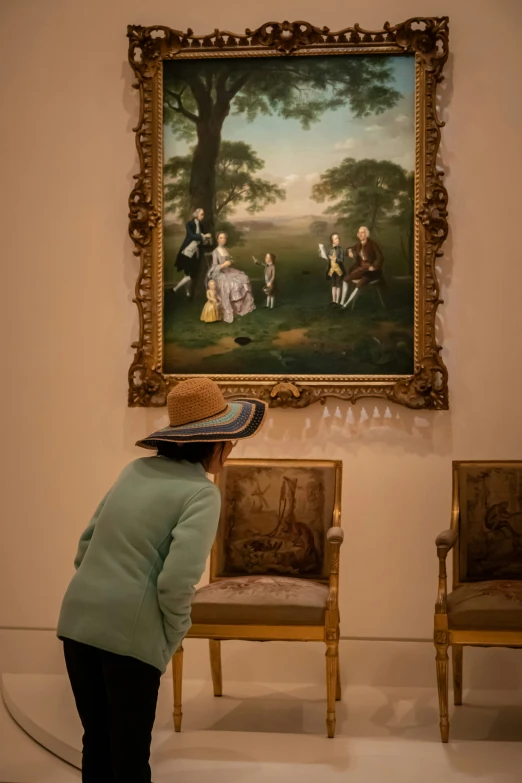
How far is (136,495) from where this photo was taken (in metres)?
2.68

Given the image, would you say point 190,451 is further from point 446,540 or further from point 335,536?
point 446,540

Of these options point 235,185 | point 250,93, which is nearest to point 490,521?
point 235,185

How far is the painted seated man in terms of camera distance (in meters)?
4.98

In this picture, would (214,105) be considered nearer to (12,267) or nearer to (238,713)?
(12,267)

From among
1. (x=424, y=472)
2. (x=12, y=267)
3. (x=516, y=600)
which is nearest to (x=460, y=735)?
(x=516, y=600)

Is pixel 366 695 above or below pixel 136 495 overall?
below

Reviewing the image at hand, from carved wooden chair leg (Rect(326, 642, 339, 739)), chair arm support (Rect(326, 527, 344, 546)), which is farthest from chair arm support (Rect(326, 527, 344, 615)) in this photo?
carved wooden chair leg (Rect(326, 642, 339, 739))

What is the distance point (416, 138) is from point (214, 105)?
1.12 metres

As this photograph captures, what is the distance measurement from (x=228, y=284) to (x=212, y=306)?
0.49 ft

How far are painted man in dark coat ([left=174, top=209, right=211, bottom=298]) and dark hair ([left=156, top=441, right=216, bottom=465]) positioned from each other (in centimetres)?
236

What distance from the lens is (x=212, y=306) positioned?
5066 millimetres

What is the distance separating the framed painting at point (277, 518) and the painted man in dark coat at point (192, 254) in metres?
1.08

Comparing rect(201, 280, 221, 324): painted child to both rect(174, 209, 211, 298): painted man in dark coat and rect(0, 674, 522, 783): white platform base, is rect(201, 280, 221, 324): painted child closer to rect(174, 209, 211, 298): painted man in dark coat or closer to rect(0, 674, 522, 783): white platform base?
rect(174, 209, 211, 298): painted man in dark coat

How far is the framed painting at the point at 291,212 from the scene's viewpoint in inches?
195
